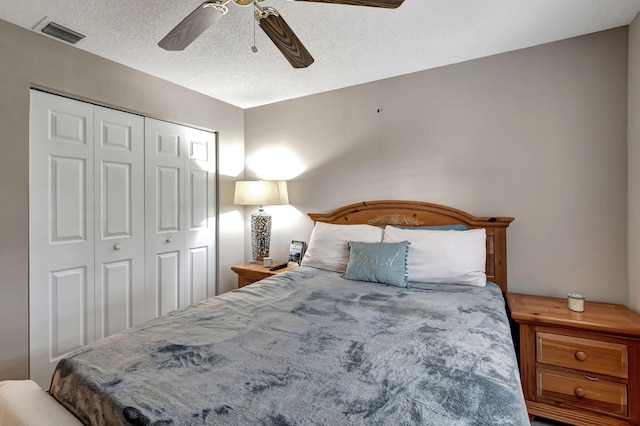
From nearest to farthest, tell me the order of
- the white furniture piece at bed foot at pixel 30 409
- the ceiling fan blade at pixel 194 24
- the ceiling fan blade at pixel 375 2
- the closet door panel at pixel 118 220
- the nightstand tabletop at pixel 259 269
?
the white furniture piece at bed foot at pixel 30 409
the ceiling fan blade at pixel 375 2
the ceiling fan blade at pixel 194 24
the closet door panel at pixel 118 220
the nightstand tabletop at pixel 259 269

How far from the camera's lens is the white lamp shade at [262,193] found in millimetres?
3096

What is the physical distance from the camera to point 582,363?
1.71 m

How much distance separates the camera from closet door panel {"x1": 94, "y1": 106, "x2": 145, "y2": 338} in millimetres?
2371

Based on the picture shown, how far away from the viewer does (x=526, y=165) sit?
224 cm

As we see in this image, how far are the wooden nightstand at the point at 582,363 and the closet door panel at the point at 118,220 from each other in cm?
283

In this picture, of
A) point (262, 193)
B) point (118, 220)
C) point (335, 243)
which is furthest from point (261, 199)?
point (118, 220)

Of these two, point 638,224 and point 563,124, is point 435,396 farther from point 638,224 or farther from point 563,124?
point 563,124

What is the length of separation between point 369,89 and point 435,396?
2578mm

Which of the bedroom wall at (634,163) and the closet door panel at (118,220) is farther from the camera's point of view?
the closet door panel at (118,220)

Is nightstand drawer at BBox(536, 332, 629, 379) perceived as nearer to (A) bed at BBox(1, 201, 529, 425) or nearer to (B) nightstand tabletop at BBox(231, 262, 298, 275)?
(A) bed at BBox(1, 201, 529, 425)

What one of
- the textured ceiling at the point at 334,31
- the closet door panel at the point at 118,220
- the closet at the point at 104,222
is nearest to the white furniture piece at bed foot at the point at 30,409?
the closet at the point at 104,222

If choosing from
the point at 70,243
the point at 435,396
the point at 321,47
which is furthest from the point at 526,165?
the point at 70,243

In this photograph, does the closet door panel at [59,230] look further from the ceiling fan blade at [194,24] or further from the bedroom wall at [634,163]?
the bedroom wall at [634,163]

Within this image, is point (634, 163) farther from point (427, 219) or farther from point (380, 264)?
point (380, 264)
